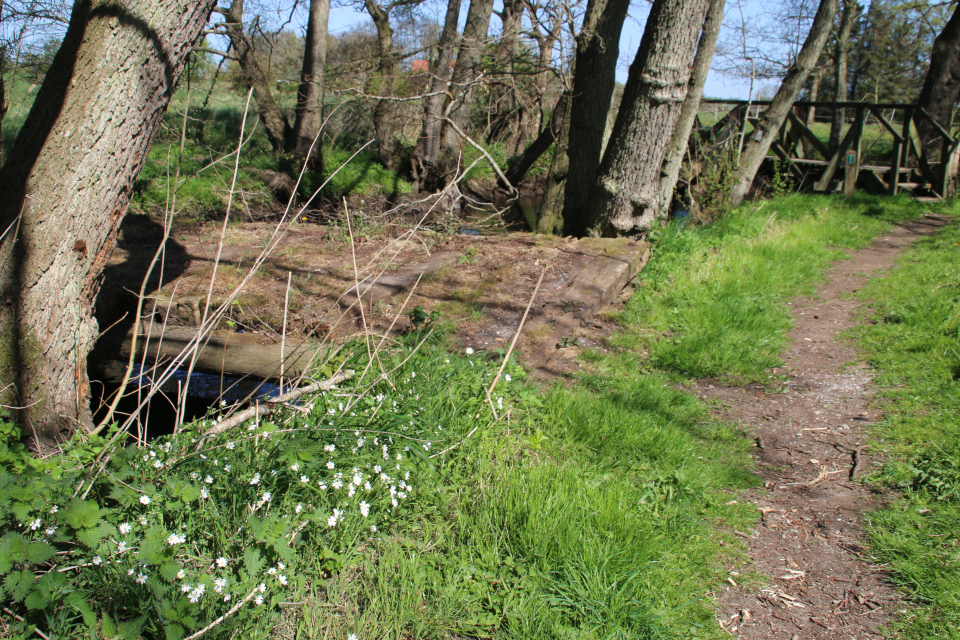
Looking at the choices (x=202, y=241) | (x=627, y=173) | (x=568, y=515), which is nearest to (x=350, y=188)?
(x=202, y=241)

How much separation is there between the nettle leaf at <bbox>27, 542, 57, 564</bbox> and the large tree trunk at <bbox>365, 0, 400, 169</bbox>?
10.1 m

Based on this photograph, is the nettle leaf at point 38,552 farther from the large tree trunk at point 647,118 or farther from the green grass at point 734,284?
the large tree trunk at point 647,118

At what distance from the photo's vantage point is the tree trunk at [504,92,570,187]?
10.0 meters

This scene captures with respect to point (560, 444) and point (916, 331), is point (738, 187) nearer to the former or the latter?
point (916, 331)

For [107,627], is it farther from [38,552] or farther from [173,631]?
[38,552]

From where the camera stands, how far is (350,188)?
12.5m

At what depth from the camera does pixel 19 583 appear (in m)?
1.74

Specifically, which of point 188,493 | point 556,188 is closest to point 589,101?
point 556,188

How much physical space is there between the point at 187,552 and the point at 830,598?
2.47 m

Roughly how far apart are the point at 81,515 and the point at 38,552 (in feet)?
0.47

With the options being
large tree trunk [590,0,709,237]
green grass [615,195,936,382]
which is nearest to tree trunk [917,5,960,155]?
green grass [615,195,936,382]

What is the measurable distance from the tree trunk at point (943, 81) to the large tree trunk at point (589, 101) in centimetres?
777

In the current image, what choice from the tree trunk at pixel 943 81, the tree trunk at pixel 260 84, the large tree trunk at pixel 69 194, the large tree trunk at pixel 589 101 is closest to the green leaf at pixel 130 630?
the large tree trunk at pixel 69 194

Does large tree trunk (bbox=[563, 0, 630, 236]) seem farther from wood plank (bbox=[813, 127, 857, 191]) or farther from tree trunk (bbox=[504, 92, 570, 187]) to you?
wood plank (bbox=[813, 127, 857, 191])
